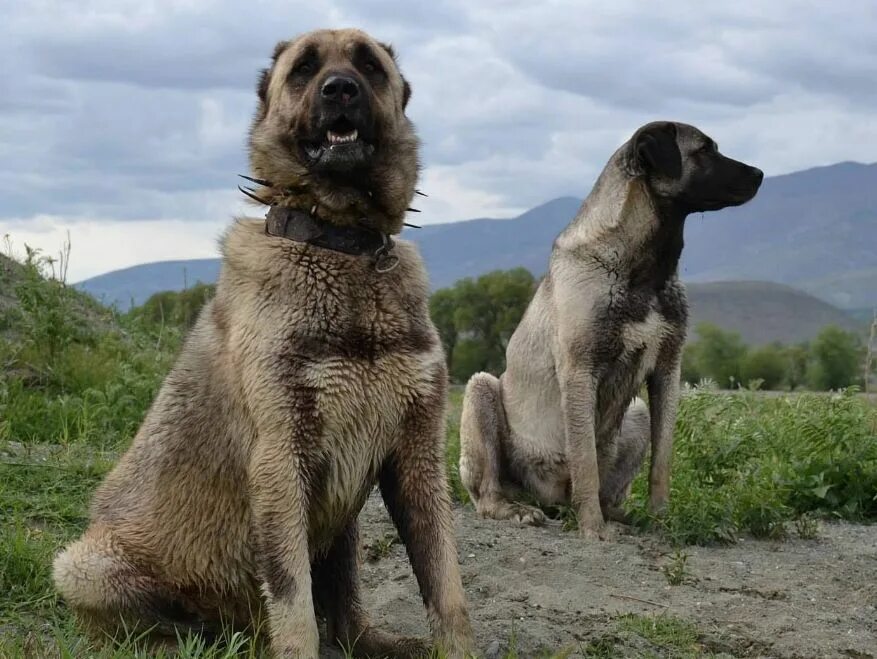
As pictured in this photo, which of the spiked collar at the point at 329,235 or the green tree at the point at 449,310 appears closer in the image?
the spiked collar at the point at 329,235

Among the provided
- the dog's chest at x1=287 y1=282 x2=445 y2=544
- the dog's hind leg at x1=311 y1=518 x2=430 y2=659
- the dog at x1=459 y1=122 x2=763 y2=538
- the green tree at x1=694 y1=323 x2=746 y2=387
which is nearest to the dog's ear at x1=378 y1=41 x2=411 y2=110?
the dog's chest at x1=287 y1=282 x2=445 y2=544

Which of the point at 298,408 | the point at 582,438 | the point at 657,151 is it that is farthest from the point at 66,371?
the point at 298,408

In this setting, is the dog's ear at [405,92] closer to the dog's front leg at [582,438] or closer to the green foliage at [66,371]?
the dog's front leg at [582,438]

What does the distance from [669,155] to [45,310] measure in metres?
4.70

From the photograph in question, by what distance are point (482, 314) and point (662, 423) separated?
1912cm

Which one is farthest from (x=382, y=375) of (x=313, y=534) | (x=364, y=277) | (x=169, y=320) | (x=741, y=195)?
(x=169, y=320)

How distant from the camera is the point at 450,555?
3.77 m

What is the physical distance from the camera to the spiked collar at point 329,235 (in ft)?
12.6

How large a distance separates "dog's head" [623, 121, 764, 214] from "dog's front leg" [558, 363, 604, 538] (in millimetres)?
1165

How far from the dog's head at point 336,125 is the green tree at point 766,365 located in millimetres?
24293

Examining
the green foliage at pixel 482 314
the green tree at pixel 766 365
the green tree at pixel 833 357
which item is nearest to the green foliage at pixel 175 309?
the green foliage at pixel 482 314

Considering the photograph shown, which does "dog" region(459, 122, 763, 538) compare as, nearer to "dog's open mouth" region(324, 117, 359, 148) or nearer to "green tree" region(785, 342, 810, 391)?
"dog's open mouth" region(324, 117, 359, 148)

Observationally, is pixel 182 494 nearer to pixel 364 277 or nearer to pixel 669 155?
pixel 364 277

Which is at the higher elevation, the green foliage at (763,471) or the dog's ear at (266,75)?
the dog's ear at (266,75)
